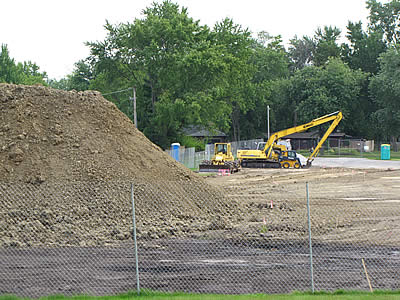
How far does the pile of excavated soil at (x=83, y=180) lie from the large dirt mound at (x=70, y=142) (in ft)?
0.12

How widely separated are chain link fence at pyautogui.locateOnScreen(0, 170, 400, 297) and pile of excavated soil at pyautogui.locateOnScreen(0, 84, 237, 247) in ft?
0.20

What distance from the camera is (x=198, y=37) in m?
55.4

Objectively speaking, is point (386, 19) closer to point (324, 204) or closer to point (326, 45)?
point (326, 45)

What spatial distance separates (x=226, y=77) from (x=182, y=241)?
43.0m

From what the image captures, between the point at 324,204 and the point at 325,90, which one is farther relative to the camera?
the point at 325,90

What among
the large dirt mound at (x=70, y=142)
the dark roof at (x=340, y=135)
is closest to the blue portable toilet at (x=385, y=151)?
the dark roof at (x=340, y=135)

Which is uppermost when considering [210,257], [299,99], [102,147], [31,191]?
[299,99]

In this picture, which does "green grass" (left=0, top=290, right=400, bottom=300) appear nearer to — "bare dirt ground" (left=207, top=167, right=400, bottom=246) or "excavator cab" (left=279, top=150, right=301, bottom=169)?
"bare dirt ground" (left=207, top=167, right=400, bottom=246)

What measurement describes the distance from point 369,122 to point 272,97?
52.3 feet

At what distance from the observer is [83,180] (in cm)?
2041

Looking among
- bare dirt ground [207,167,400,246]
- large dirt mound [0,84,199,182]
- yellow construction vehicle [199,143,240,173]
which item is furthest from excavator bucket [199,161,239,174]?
large dirt mound [0,84,199,182]

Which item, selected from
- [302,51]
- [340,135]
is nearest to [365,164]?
[340,135]

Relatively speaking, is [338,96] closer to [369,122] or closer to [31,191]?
[369,122]

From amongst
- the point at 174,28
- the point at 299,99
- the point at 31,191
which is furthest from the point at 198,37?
the point at 31,191
